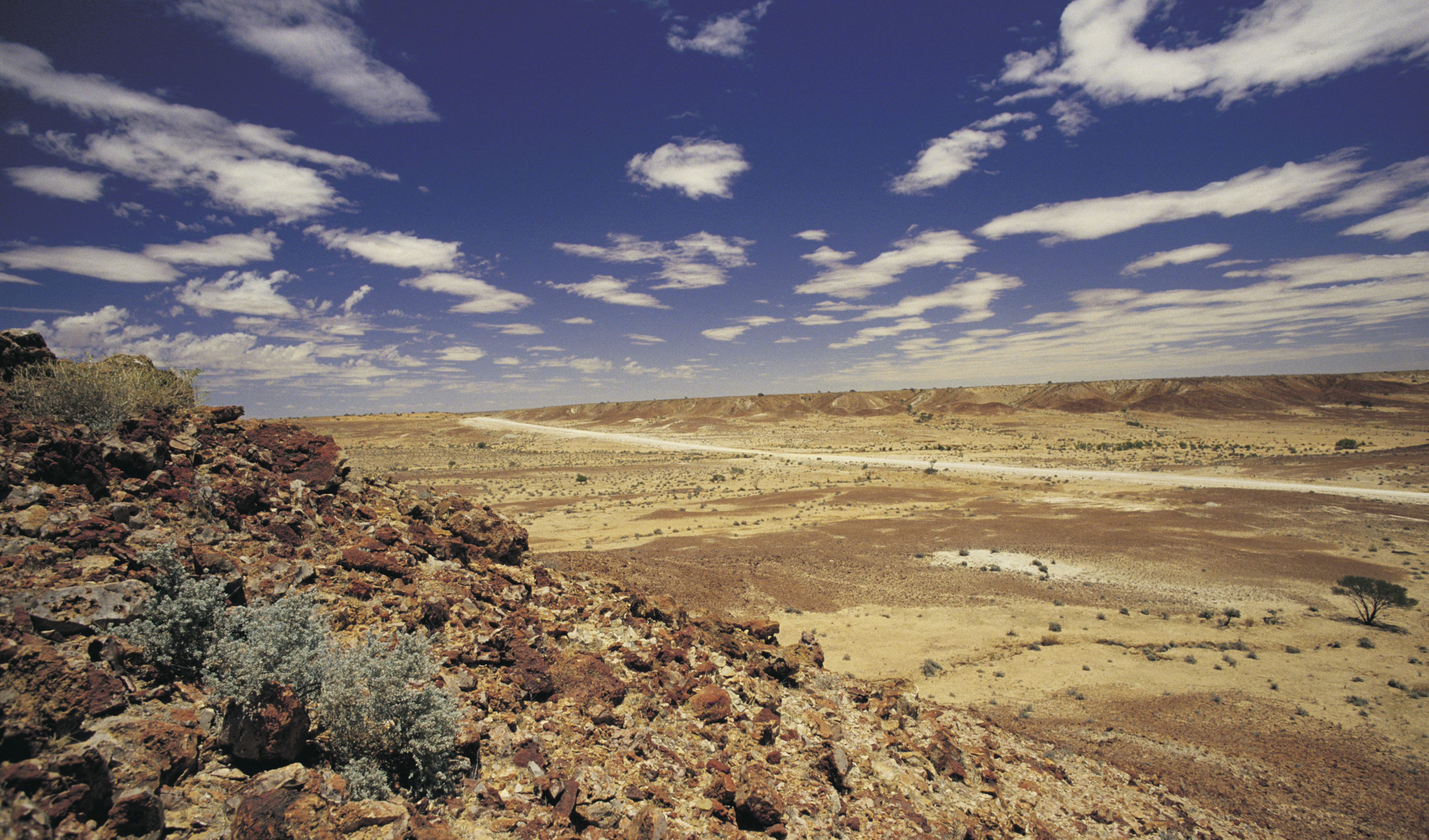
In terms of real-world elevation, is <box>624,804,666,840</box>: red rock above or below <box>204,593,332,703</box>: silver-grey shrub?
below

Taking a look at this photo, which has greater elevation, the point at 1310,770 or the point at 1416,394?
the point at 1416,394

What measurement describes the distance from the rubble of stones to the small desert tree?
1212cm

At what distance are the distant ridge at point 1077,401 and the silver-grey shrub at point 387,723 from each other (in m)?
106

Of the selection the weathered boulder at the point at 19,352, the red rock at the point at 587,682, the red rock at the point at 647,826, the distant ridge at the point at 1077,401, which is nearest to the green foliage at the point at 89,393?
the weathered boulder at the point at 19,352

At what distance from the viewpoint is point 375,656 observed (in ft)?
15.5

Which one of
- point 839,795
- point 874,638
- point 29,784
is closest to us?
point 29,784

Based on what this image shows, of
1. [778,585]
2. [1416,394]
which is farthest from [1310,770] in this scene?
[1416,394]

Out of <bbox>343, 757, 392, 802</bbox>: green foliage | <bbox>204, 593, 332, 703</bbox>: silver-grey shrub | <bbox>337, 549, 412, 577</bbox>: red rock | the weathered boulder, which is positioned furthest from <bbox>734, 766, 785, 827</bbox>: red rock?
the weathered boulder

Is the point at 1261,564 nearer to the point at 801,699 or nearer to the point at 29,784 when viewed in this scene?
the point at 801,699

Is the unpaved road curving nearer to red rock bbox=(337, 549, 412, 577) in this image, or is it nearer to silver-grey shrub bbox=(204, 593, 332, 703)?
red rock bbox=(337, 549, 412, 577)

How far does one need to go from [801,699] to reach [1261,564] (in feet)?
68.4

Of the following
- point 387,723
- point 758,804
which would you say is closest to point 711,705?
point 758,804

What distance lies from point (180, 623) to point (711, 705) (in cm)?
497

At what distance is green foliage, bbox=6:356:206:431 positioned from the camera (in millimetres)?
5859
